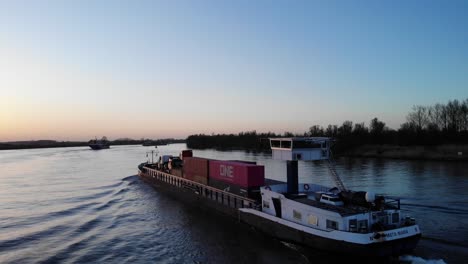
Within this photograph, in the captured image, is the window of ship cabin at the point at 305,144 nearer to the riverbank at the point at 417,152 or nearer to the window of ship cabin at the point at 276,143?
the window of ship cabin at the point at 276,143

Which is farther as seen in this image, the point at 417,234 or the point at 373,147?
the point at 373,147

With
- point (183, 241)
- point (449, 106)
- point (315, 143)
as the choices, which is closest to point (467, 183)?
point (315, 143)

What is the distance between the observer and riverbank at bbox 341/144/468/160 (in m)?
95.6

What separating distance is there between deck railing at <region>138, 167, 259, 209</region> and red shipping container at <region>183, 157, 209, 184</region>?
2.06ft

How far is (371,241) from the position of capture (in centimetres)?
2134

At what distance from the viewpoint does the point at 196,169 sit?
45.4 meters

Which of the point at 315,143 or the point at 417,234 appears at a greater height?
the point at 315,143

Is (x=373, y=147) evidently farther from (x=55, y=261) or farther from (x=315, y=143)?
(x=55, y=261)

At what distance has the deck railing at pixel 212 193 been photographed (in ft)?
107

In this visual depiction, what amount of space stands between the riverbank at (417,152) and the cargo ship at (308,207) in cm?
7465

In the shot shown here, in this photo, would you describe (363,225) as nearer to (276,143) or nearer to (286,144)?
(286,144)

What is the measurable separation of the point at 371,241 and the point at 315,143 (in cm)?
967

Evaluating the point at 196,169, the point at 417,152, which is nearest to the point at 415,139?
the point at 417,152

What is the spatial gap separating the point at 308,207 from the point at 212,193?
52.9ft
